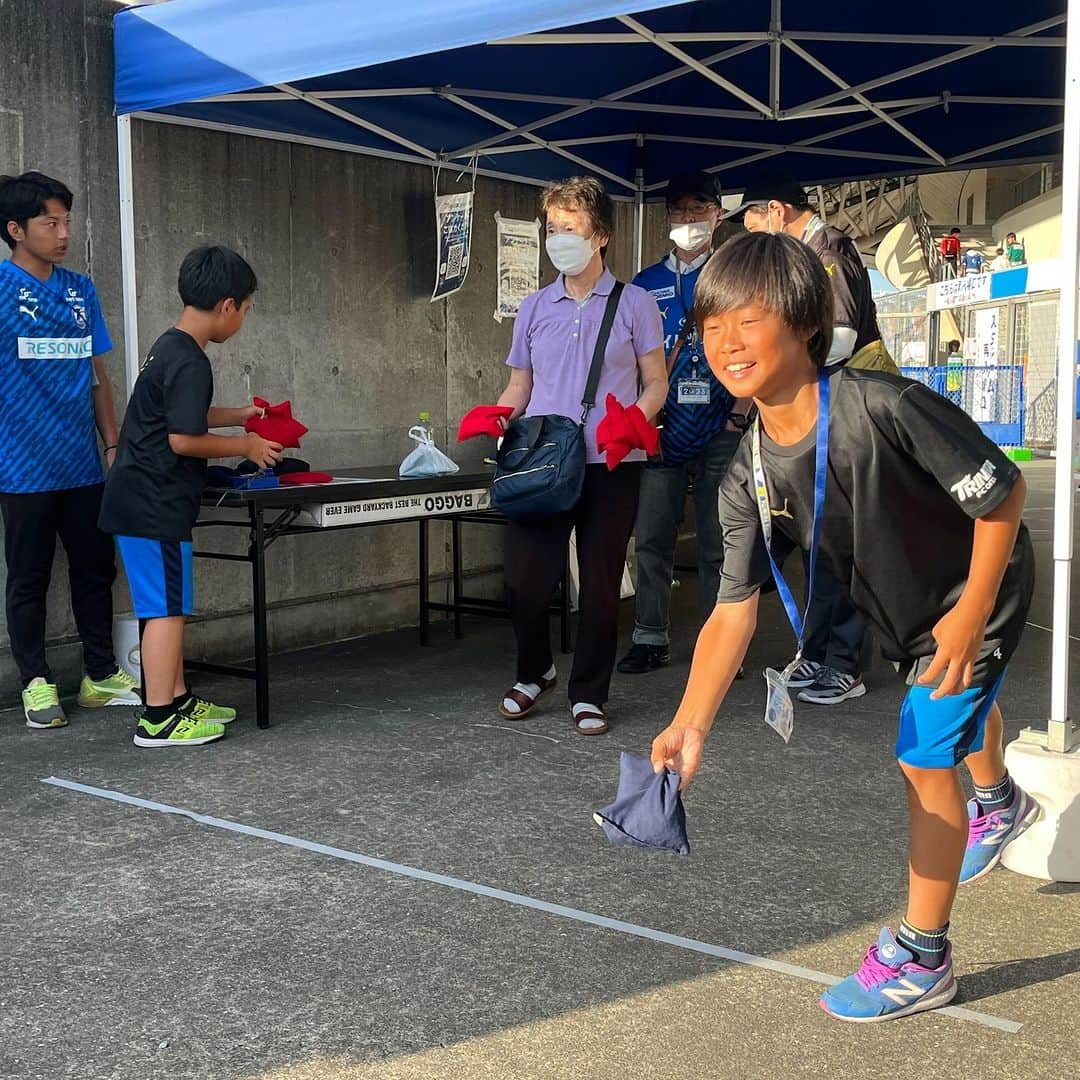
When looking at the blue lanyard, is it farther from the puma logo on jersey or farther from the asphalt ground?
the asphalt ground

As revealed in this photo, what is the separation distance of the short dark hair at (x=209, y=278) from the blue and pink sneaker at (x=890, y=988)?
3078mm

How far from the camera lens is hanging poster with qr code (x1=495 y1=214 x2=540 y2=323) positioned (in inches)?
286

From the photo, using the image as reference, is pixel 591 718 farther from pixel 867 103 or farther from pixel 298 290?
pixel 867 103

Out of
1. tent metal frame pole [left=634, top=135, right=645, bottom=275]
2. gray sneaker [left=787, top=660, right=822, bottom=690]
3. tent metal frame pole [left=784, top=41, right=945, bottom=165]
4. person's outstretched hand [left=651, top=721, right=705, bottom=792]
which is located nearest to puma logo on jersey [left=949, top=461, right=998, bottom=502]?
person's outstretched hand [left=651, top=721, right=705, bottom=792]

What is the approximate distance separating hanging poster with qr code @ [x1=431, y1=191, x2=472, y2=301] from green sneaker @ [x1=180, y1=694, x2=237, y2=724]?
258 centimetres

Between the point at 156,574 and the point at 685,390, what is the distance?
2.29 m

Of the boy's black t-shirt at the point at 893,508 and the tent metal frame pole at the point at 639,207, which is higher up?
the tent metal frame pole at the point at 639,207

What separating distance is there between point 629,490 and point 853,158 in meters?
3.55

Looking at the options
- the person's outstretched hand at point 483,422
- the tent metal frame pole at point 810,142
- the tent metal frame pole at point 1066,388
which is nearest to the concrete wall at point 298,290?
the tent metal frame pole at point 810,142

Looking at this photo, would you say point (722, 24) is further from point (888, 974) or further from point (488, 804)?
point (888, 974)

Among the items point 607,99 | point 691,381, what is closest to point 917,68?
point 607,99

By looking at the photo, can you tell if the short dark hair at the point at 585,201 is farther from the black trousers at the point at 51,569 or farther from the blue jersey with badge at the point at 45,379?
the black trousers at the point at 51,569

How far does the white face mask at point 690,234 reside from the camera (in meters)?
5.46

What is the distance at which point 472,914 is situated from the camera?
311 centimetres
